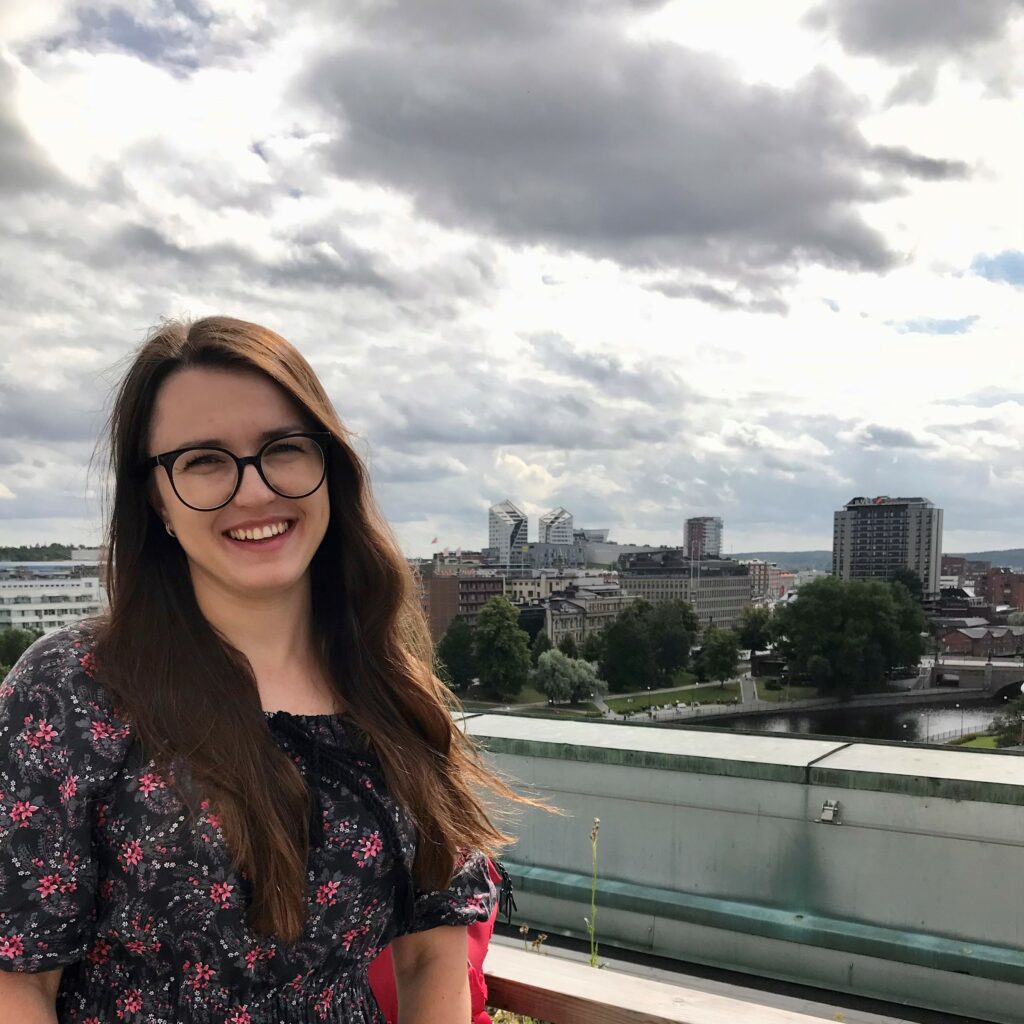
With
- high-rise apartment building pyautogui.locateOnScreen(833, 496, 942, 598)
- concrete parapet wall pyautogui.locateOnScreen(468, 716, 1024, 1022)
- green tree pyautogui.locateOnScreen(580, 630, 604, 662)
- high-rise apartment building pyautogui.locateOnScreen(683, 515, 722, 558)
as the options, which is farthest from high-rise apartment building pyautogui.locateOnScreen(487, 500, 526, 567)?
concrete parapet wall pyautogui.locateOnScreen(468, 716, 1024, 1022)

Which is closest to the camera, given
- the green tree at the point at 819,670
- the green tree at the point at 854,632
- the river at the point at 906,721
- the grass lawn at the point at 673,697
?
the river at the point at 906,721

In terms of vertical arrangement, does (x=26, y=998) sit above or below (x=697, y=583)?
above

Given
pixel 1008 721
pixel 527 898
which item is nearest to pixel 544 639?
pixel 1008 721

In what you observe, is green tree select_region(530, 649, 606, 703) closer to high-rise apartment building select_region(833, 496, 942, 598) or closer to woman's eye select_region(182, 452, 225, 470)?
high-rise apartment building select_region(833, 496, 942, 598)

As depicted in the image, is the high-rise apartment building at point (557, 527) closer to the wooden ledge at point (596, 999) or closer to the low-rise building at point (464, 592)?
the low-rise building at point (464, 592)

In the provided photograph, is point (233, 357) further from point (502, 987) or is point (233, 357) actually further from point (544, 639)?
point (544, 639)

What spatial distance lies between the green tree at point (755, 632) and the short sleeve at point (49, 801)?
44.9 metres

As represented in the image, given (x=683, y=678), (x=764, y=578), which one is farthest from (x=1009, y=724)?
(x=764, y=578)

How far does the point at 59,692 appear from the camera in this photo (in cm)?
87

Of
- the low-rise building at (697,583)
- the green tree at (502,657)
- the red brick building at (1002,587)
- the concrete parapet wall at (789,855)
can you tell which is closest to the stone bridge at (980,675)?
the red brick building at (1002,587)

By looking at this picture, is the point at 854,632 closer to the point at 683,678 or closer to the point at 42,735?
the point at 683,678

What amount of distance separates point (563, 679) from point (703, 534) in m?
38.7

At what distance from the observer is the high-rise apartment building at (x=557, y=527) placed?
80.1 m

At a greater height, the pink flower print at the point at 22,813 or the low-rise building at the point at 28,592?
the pink flower print at the point at 22,813
